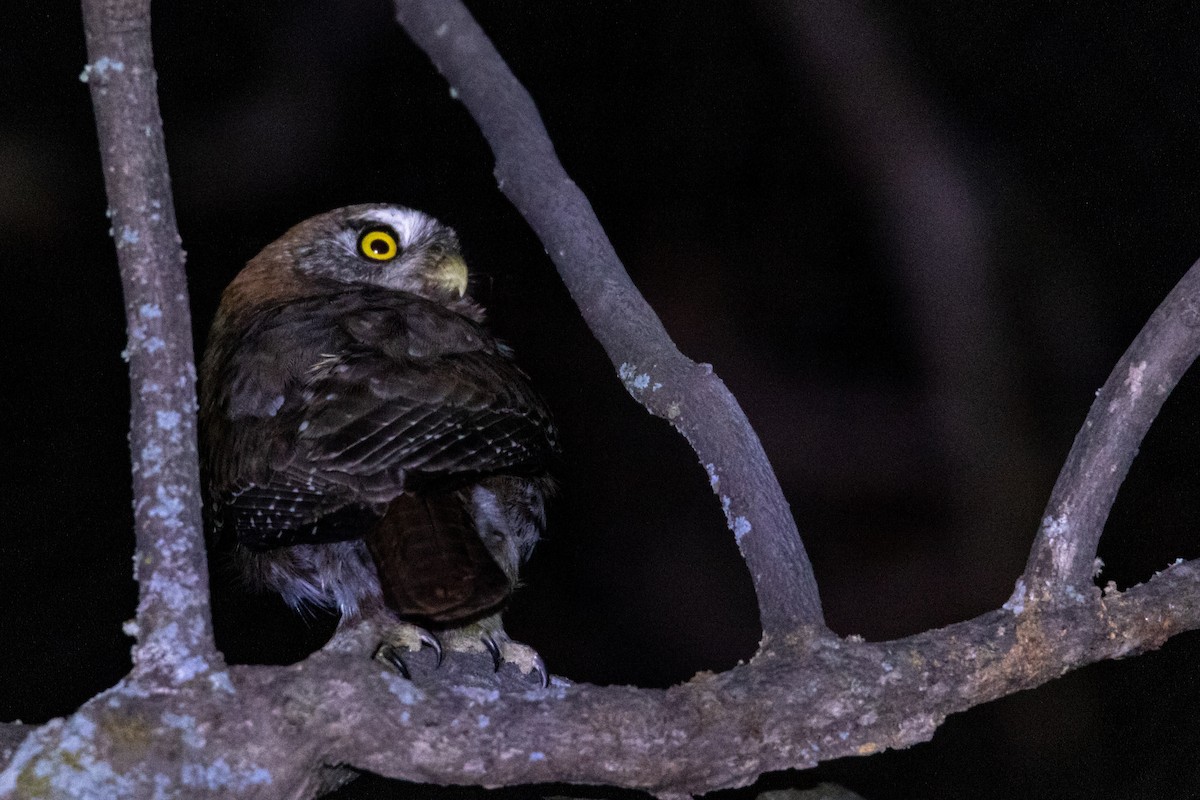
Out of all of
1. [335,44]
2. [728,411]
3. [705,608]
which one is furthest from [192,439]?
[705,608]

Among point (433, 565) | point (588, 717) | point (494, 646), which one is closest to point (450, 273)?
point (494, 646)

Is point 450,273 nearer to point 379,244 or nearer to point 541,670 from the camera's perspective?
point 379,244

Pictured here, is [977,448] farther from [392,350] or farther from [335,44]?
[335,44]

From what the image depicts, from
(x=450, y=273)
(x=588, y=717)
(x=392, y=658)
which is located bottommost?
(x=588, y=717)

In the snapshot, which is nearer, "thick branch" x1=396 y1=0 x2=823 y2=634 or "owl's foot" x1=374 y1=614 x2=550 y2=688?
"thick branch" x1=396 y1=0 x2=823 y2=634

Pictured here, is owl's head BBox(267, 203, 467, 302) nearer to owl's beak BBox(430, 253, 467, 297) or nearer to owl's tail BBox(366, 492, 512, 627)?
owl's beak BBox(430, 253, 467, 297)

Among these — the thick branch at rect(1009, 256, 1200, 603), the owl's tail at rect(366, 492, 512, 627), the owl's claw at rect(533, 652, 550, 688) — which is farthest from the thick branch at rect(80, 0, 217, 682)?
the thick branch at rect(1009, 256, 1200, 603)
